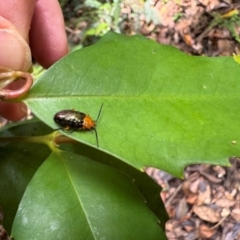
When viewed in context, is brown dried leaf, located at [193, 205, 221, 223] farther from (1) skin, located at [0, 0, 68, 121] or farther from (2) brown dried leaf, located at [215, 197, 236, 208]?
(1) skin, located at [0, 0, 68, 121]

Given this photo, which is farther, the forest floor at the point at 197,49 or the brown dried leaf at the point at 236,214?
the brown dried leaf at the point at 236,214

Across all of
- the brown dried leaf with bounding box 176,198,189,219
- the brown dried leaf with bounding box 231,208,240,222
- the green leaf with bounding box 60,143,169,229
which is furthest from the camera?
the brown dried leaf with bounding box 176,198,189,219

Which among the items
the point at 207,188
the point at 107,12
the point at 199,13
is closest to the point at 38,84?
the point at 107,12

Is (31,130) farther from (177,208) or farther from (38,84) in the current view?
(177,208)

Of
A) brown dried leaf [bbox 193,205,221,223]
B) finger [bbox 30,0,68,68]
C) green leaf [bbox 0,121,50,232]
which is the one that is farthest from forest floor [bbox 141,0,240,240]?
green leaf [bbox 0,121,50,232]

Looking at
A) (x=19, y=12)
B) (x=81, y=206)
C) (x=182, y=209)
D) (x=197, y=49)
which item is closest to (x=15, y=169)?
(x=81, y=206)

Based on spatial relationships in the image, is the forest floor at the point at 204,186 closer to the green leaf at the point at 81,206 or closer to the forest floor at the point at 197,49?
the forest floor at the point at 197,49

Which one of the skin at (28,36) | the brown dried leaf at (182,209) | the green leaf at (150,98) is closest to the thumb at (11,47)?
the skin at (28,36)
